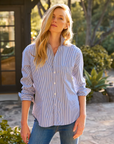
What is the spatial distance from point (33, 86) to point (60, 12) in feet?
1.85

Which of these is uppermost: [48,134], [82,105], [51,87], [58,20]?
[58,20]

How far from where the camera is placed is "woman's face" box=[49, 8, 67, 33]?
1838 millimetres

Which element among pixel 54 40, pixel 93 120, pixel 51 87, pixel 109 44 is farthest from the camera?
pixel 109 44

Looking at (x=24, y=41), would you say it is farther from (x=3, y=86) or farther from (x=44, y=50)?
(x=44, y=50)

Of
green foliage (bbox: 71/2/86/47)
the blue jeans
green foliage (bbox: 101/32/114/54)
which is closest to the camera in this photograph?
the blue jeans

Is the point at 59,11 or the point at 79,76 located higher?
the point at 59,11

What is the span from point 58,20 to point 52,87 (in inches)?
18.9

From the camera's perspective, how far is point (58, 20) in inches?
72.6

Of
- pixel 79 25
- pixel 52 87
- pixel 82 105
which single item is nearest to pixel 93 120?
pixel 82 105

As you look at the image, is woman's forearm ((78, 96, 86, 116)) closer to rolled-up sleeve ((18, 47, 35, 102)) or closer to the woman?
the woman

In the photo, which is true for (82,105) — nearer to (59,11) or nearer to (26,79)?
(26,79)

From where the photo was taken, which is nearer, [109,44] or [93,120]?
[93,120]

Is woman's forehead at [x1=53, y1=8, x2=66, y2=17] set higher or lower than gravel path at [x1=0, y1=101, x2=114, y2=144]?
higher

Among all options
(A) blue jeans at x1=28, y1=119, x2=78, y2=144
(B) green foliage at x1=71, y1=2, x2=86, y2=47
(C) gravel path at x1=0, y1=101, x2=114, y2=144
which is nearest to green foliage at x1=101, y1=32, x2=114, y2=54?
(B) green foliage at x1=71, y1=2, x2=86, y2=47
